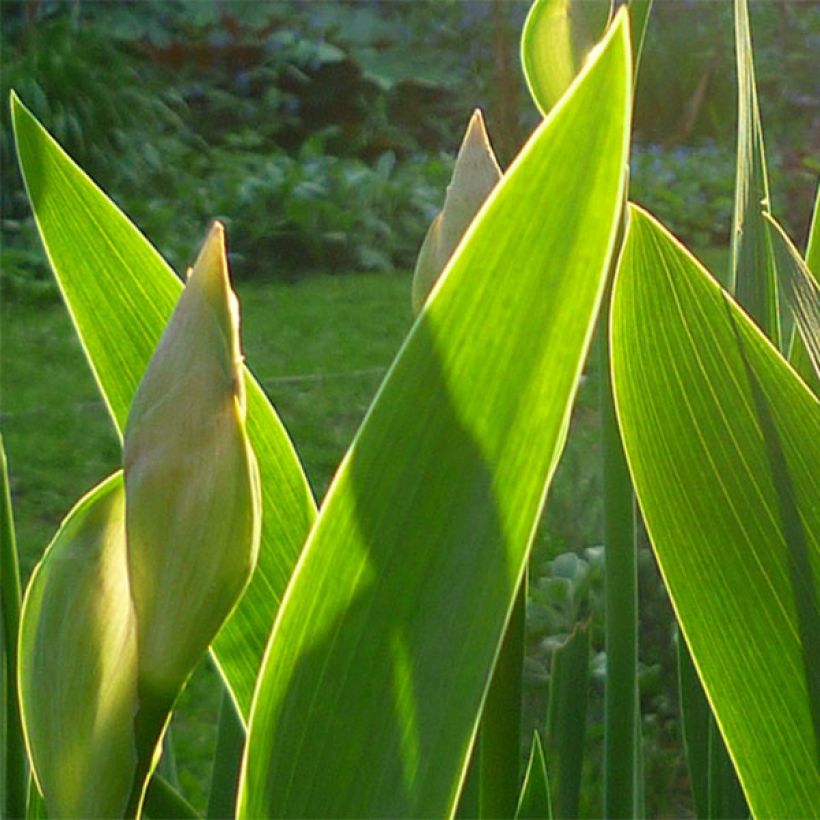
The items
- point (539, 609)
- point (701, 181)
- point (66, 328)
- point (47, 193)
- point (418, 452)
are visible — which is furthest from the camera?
point (701, 181)

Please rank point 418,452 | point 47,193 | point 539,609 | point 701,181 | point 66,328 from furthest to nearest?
1. point 701,181
2. point 66,328
3. point 539,609
4. point 47,193
5. point 418,452

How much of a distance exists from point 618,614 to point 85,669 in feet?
0.73

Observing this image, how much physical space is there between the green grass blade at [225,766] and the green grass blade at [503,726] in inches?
7.2

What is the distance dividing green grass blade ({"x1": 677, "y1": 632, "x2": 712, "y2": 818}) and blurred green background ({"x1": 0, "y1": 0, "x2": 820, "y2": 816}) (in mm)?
1743

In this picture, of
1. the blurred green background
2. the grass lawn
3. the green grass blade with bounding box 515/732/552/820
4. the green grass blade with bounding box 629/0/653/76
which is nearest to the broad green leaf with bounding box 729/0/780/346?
the green grass blade with bounding box 629/0/653/76

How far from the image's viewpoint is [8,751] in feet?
1.49

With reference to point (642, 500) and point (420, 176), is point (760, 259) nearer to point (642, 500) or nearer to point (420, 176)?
point (642, 500)

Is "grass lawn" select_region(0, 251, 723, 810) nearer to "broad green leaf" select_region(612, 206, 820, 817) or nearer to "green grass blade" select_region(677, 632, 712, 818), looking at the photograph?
"green grass blade" select_region(677, 632, 712, 818)

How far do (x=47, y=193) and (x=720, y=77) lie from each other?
10.1 feet

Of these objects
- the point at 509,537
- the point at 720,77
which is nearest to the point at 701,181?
the point at 720,77

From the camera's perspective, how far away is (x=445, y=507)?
252 millimetres

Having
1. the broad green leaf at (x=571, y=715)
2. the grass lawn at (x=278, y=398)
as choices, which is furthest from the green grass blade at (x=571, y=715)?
the grass lawn at (x=278, y=398)

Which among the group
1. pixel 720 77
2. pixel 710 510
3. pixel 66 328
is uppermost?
pixel 720 77

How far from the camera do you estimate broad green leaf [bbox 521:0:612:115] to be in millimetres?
375
